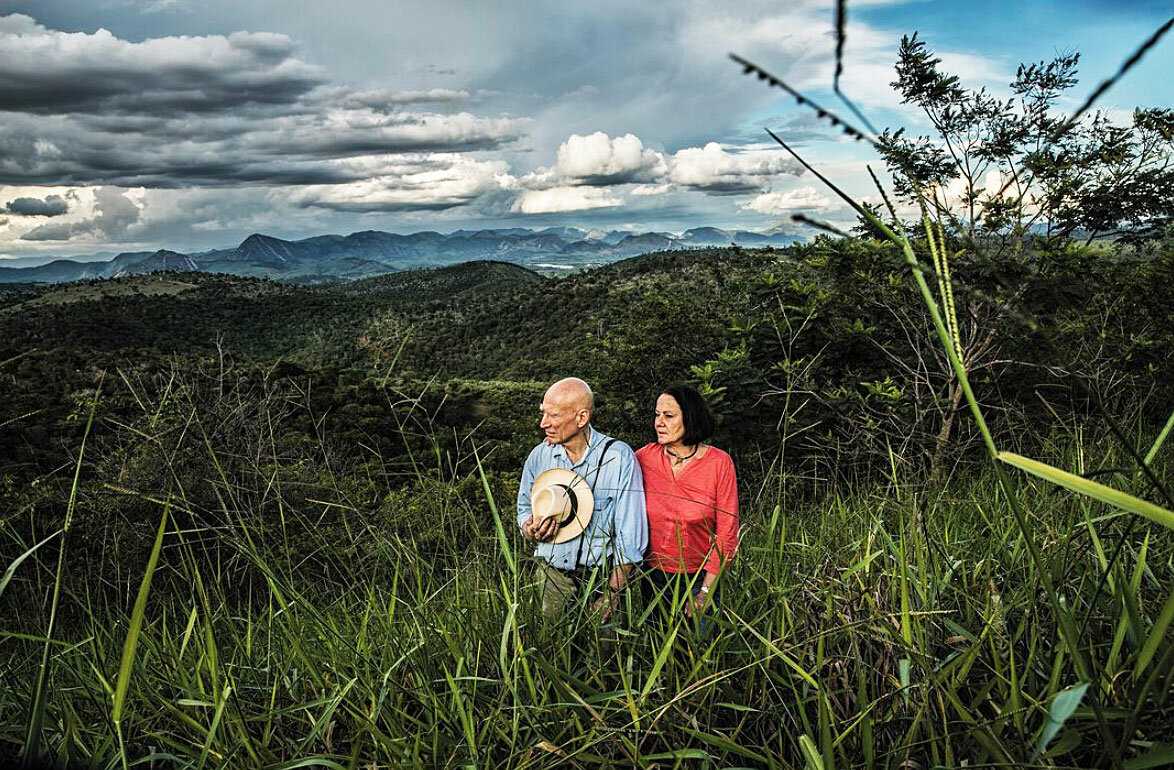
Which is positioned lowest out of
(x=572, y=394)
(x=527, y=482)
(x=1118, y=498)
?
(x=527, y=482)

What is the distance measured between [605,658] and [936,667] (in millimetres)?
546

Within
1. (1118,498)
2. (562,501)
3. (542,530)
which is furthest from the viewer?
(562,501)

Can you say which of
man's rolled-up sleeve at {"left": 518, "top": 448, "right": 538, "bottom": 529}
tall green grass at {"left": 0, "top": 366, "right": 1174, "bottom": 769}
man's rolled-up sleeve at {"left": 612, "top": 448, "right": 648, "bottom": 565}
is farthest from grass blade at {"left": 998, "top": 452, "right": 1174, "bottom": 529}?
man's rolled-up sleeve at {"left": 518, "top": 448, "right": 538, "bottom": 529}

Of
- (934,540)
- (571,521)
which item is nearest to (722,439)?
Result: (571,521)

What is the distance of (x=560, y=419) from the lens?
329 cm

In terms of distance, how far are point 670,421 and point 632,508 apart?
561 millimetres

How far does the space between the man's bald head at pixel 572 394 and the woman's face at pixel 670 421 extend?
12.8 inches

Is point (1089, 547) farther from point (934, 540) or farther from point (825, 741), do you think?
point (825, 741)

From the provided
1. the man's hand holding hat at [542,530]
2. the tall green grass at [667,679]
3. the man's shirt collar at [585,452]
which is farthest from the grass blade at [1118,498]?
the man's shirt collar at [585,452]

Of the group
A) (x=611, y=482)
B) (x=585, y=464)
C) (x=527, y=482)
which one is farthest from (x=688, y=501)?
(x=527, y=482)

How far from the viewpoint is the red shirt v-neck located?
2898 millimetres

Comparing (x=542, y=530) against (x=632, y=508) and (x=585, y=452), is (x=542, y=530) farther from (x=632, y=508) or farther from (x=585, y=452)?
(x=585, y=452)

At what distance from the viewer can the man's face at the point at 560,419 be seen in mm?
3281

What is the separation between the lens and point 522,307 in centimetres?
7556
